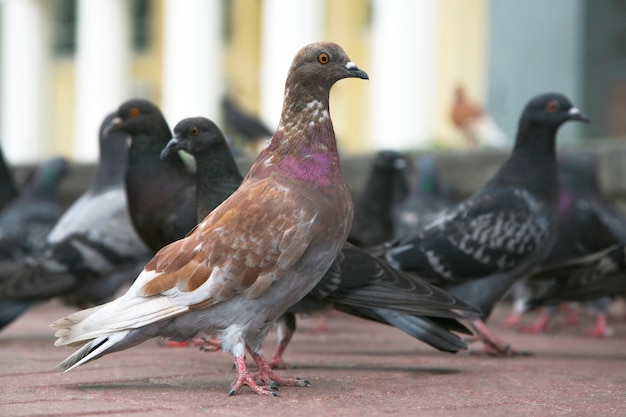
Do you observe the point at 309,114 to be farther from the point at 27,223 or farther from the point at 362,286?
the point at 27,223

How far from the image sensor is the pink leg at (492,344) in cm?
542

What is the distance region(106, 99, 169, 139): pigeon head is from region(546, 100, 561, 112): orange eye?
6.73 feet

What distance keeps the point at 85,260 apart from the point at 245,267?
2.62 meters

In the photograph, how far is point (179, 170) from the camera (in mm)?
5719

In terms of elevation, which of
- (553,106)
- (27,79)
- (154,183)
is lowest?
(27,79)

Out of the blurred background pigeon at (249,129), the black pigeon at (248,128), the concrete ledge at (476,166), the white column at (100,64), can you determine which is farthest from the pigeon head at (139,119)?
the white column at (100,64)

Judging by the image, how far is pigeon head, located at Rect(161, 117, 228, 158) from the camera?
4.71 m

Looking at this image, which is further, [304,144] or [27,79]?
[27,79]

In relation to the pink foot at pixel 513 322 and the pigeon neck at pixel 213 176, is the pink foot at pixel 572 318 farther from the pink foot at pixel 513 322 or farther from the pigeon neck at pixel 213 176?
the pigeon neck at pixel 213 176

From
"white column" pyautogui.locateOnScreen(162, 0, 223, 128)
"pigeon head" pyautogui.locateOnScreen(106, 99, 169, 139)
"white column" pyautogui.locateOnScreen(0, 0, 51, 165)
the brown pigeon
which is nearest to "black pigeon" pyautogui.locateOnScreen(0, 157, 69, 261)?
"pigeon head" pyautogui.locateOnScreen(106, 99, 169, 139)

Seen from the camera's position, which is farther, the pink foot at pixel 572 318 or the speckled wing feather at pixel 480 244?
the pink foot at pixel 572 318

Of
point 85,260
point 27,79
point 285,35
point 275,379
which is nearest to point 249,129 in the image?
point 285,35

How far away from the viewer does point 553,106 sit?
6.04 metres

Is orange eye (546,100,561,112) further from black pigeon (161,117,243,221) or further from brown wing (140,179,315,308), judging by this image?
brown wing (140,179,315,308)
